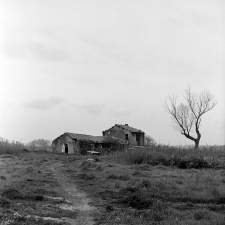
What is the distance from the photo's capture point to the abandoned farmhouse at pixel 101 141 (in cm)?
5247

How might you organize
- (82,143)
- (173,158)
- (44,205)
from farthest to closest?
(82,143)
(173,158)
(44,205)

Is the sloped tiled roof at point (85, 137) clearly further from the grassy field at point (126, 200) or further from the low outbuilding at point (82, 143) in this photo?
the grassy field at point (126, 200)

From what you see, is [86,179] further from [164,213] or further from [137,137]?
[137,137]

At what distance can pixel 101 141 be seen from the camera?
2207 inches

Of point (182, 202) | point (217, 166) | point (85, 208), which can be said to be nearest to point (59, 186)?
point (85, 208)

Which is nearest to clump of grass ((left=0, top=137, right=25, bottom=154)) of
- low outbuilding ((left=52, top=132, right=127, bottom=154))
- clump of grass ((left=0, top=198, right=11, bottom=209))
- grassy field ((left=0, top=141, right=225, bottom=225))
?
low outbuilding ((left=52, top=132, right=127, bottom=154))

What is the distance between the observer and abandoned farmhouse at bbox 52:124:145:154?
52.5 m

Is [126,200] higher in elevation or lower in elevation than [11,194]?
lower

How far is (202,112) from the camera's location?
53.8 metres

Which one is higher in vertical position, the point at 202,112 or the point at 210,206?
the point at 202,112

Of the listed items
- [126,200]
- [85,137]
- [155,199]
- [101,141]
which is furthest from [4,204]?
[101,141]

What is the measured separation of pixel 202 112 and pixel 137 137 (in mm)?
15149

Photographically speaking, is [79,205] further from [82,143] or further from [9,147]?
[82,143]

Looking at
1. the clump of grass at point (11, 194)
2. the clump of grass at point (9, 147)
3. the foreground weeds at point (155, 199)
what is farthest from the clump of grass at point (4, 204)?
the clump of grass at point (9, 147)
